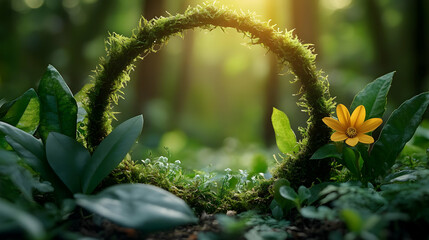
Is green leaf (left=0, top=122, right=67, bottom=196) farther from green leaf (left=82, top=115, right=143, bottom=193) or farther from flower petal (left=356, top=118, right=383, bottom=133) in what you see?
flower petal (left=356, top=118, right=383, bottom=133)

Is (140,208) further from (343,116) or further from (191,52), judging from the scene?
(191,52)

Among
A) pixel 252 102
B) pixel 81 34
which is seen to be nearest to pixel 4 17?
pixel 81 34

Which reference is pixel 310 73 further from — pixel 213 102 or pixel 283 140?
pixel 213 102

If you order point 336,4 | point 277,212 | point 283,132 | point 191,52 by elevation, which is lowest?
point 277,212

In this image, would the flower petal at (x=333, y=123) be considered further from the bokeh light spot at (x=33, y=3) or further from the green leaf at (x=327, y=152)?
the bokeh light spot at (x=33, y=3)

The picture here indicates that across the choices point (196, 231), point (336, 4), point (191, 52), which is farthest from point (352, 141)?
point (336, 4)
